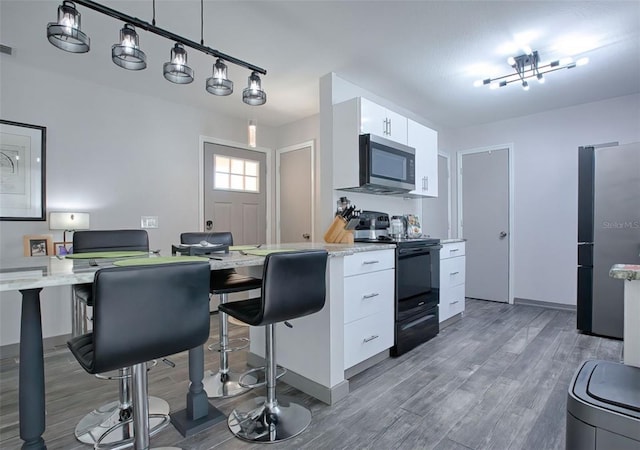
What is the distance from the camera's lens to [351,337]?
7.25 feet

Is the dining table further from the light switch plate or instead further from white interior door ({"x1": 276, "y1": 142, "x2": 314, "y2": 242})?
white interior door ({"x1": 276, "y1": 142, "x2": 314, "y2": 242})

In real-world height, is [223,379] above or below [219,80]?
below

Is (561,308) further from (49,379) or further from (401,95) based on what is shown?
(49,379)

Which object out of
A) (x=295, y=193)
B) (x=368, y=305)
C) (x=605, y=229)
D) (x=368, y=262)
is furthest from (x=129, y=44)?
(x=605, y=229)

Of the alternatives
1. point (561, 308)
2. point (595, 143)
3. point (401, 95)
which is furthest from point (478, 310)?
point (401, 95)

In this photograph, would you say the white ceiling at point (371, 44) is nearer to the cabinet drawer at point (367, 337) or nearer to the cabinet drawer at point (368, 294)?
the cabinet drawer at point (368, 294)

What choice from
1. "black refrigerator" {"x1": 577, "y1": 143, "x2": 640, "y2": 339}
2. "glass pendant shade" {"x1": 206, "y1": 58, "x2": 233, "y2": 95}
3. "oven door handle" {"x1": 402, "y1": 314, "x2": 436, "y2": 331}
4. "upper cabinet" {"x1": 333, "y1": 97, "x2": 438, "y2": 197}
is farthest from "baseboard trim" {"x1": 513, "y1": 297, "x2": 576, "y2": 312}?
"glass pendant shade" {"x1": 206, "y1": 58, "x2": 233, "y2": 95}

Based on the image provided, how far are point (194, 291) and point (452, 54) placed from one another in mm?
2838

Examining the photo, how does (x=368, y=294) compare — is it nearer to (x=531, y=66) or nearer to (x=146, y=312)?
(x=146, y=312)

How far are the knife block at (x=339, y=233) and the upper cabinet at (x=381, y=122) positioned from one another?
0.83 m

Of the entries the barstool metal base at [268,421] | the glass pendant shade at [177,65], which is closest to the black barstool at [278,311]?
the barstool metal base at [268,421]

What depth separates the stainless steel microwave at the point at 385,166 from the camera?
2863 mm

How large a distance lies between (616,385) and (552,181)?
4.06 m

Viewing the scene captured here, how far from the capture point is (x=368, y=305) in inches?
92.4
